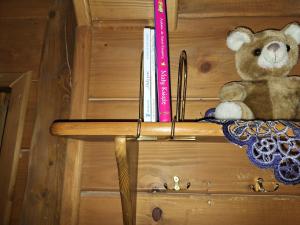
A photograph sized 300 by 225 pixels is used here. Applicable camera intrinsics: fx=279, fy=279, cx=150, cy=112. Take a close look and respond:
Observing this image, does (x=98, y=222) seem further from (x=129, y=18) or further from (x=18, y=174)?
(x=129, y=18)

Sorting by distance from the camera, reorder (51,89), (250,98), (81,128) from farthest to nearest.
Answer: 1. (51,89)
2. (250,98)
3. (81,128)

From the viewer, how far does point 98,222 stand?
68 centimetres

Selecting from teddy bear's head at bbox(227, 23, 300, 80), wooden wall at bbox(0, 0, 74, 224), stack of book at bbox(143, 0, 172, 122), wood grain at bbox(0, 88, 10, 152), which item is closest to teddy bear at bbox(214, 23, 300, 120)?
teddy bear's head at bbox(227, 23, 300, 80)

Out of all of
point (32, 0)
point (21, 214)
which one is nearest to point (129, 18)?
point (32, 0)

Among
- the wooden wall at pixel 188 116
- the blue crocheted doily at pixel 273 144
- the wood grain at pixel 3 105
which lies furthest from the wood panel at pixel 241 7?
the wood grain at pixel 3 105

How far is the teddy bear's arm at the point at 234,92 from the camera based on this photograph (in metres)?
0.58

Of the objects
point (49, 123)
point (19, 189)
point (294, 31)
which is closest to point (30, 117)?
point (49, 123)

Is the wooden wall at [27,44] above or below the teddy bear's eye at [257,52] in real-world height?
above

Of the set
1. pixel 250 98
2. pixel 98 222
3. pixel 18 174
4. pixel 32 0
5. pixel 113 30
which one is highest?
pixel 32 0

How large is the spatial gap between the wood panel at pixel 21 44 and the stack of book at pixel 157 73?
1.42 feet

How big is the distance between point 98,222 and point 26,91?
0.42 m

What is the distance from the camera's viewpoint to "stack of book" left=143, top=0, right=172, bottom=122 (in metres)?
0.52

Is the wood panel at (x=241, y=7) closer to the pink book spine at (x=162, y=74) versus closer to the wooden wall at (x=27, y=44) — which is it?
the pink book spine at (x=162, y=74)

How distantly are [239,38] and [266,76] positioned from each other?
10 cm
